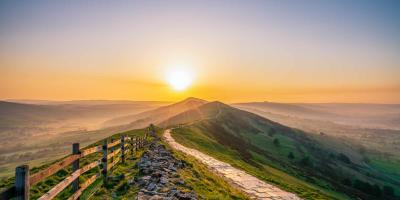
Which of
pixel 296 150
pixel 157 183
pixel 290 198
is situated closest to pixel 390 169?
pixel 296 150

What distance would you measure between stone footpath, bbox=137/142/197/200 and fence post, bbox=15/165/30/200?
255 inches

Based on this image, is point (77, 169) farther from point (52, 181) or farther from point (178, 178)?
point (52, 181)

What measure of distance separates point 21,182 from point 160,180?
369 inches

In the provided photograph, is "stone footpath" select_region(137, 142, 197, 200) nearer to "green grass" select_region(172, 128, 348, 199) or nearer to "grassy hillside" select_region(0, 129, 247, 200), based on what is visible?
"grassy hillside" select_region(0, 129, 247, 200)

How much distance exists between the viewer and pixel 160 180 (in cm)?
1521

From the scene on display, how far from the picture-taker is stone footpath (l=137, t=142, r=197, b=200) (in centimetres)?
1302

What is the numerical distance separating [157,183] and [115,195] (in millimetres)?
2121

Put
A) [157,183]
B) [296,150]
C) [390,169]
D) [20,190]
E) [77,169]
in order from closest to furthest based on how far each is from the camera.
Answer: [20,190], [77,169], [157,183], [296,150], [390,169]

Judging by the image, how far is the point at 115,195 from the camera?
13.5 m

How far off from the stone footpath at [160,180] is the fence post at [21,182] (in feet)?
21.2

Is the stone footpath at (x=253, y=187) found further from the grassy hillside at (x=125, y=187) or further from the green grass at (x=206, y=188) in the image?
the grassy hillside at (x=125, y=187)

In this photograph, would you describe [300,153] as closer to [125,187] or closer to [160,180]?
[160,180]

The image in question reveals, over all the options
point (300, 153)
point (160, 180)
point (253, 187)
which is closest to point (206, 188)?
point (160, 180)

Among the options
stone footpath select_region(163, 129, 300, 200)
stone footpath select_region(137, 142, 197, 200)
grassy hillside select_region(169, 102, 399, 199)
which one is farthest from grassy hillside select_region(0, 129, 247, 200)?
grassy hillside select_region(169, 102, 399, 199)
